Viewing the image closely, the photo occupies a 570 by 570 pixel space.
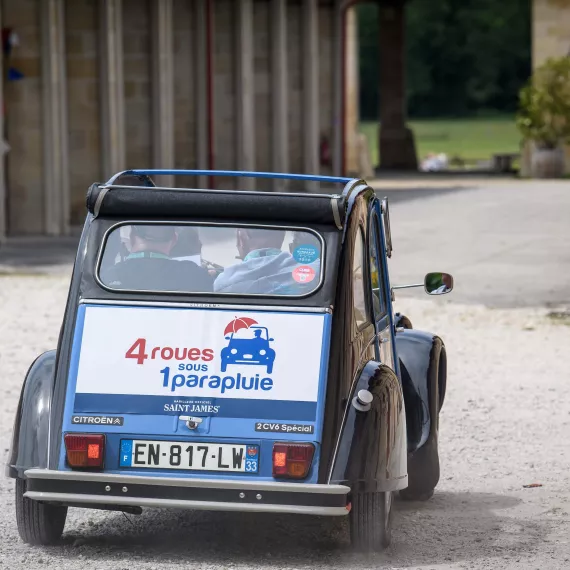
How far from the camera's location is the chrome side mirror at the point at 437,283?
26.8 feet

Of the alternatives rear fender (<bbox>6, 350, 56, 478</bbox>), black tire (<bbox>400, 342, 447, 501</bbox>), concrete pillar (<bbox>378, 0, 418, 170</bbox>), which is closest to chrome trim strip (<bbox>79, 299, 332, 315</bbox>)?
rear fender (<bbox>6, 350, 56, 478</bbox>)

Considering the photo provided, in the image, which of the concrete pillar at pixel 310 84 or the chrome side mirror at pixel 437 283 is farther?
the concrete pillar at pixel 310 84

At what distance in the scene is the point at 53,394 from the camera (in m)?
7.21

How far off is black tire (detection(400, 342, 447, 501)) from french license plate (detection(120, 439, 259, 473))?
67.1 inches

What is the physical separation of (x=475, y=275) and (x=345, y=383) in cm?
1285

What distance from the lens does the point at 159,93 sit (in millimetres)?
27922

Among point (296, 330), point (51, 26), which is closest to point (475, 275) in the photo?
point (51, 26)

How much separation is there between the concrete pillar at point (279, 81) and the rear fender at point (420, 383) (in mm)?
23680

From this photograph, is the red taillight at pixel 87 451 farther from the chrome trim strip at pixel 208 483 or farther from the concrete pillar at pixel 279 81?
the concrete pillar at pixel 279 81

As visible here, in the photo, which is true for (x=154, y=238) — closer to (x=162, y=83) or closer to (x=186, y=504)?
(x=186, y=504)

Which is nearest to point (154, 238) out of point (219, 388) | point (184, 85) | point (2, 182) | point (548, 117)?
point (219, 388)

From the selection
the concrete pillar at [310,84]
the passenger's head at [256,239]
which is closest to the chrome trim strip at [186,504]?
the passenger's head at [256,239]

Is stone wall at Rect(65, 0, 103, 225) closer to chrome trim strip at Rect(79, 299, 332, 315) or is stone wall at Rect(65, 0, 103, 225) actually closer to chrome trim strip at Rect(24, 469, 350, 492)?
chrome trim strip at Rect(79, 299, 332, 315)

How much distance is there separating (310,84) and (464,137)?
151ft
